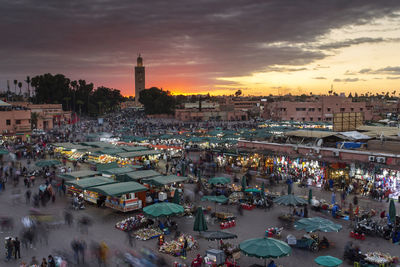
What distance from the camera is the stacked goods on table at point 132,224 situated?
14874 millimetres

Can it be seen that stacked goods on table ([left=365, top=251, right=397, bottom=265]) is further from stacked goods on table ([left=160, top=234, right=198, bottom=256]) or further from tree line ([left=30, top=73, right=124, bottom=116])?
tree line ([left=30, top=73, right=124, bottom=116])

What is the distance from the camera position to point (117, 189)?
17.3 m

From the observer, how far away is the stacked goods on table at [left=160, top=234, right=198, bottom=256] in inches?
490

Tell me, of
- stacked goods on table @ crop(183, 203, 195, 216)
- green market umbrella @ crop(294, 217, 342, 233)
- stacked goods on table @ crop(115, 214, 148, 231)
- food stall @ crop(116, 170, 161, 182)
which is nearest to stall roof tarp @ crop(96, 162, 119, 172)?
food stall @ crop(116, 170, 161, 182)

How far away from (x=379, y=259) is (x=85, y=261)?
972 centimetres

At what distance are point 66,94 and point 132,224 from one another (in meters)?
85.7

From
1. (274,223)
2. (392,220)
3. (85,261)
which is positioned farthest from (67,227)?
(392,220)

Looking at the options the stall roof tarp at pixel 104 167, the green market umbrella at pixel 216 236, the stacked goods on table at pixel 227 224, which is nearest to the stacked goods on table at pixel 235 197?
the stacked goods on table at pixel 227 224

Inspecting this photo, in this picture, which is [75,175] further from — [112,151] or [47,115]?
[47,115]

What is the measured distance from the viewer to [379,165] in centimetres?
2014

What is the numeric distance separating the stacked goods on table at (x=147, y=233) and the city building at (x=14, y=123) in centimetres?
3541

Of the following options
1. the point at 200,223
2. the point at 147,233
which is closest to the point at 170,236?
the point at 147,233

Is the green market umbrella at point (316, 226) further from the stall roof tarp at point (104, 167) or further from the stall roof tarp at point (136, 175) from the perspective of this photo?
the stall roof tarp at point (104, 167)

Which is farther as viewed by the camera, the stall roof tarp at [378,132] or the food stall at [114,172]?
the stall roof tarp at [378,132]
